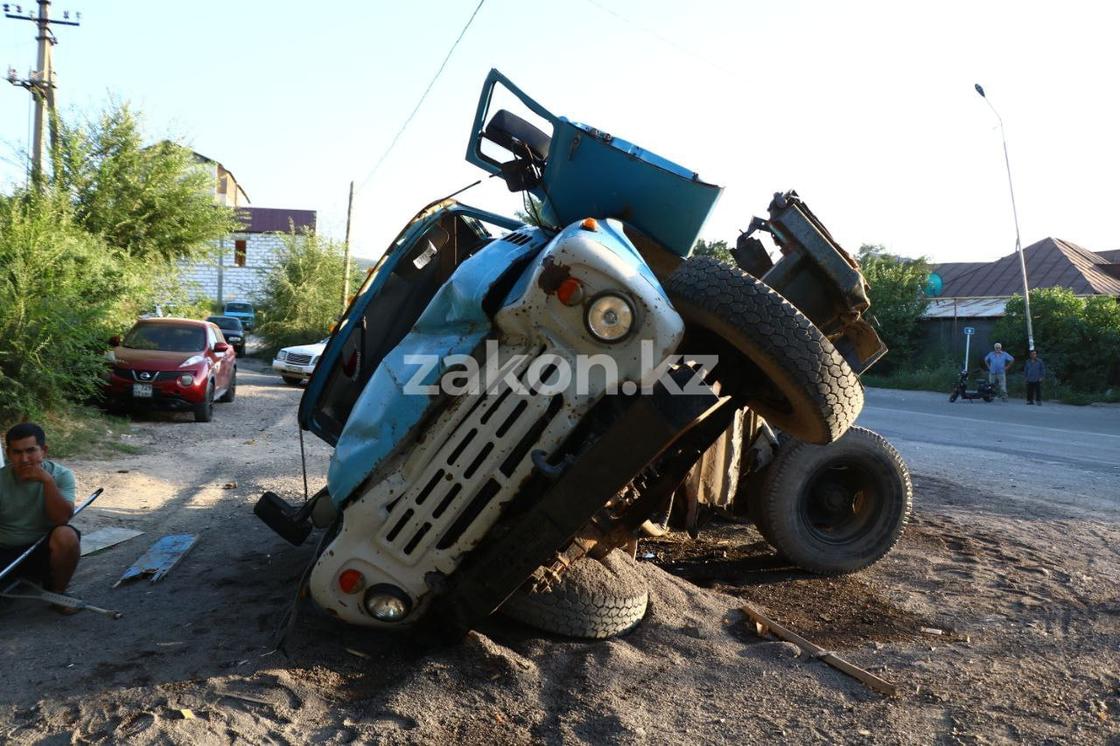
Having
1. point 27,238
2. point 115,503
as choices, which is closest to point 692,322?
point 115,503

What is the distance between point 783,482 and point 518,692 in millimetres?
2478

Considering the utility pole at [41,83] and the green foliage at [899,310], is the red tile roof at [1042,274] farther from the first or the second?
the utility pole at [41,83]

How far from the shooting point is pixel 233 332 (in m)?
32.9

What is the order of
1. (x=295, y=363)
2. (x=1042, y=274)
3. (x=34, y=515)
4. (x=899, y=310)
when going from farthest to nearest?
(x=1042, y=274), (x=899, y=310), (x=295, y=363), (x=34, y=515)

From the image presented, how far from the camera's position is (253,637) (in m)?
3.99

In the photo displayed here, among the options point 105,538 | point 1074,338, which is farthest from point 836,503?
point 1074,338

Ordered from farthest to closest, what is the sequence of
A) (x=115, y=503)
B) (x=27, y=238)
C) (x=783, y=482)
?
1. (x=27, y=238)
2. (x=115, y=503)
3. (x=783, y=482)

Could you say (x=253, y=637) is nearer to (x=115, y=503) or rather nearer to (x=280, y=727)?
(x=280, y=727)

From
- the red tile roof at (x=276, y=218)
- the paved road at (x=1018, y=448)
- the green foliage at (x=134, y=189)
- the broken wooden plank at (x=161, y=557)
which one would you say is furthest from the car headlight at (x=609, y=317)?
the red tile roof at (x=276, y=218)

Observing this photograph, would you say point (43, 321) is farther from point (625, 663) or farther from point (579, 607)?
point (625, 663)

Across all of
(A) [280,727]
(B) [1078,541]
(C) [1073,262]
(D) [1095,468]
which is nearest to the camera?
(A) [280,727]

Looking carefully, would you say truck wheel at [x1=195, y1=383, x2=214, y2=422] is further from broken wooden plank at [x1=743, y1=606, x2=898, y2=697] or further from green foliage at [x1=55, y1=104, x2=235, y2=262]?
broken wooden plank at [x1=743, y1=606, x2=898, y2=697]

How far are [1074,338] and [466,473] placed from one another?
26836 mm

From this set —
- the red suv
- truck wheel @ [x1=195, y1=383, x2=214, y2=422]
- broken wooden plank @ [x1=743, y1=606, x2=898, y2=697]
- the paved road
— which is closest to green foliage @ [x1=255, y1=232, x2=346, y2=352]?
the red suv
